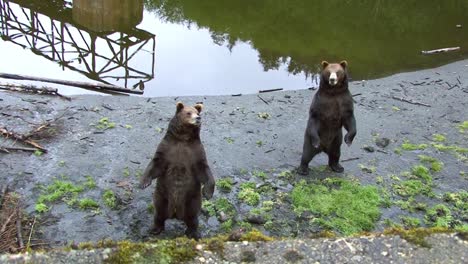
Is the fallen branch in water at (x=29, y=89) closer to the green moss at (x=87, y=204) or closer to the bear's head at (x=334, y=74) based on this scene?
the green moss at (x=87, y=204)

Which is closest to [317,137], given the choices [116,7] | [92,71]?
[92,71]

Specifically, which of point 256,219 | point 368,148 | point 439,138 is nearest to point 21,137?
point 256,219

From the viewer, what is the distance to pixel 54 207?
23.1 feet

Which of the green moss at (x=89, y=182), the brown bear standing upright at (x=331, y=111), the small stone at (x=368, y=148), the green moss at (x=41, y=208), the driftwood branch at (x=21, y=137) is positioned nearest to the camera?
the green moss at (x=41, y=208)

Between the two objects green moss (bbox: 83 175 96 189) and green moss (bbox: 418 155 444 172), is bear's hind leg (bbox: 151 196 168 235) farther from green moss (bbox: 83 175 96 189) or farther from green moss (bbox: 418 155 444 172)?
green moss (bbox: 418 155 444 172)

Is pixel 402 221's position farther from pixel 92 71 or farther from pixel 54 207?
pixel 92 71

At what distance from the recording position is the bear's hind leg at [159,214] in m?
6.17

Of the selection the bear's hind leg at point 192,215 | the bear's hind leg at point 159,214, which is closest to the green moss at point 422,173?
the bear's hind leg at point 192,215

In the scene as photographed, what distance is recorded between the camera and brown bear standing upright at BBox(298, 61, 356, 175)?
7.72m

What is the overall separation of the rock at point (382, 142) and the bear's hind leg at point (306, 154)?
2.08 metres

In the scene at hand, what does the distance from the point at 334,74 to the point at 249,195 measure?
2.14m

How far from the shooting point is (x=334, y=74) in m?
7.55

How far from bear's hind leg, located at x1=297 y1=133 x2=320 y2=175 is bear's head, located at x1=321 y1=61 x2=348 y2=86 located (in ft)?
3.35

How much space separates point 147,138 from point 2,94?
11.5 feet
